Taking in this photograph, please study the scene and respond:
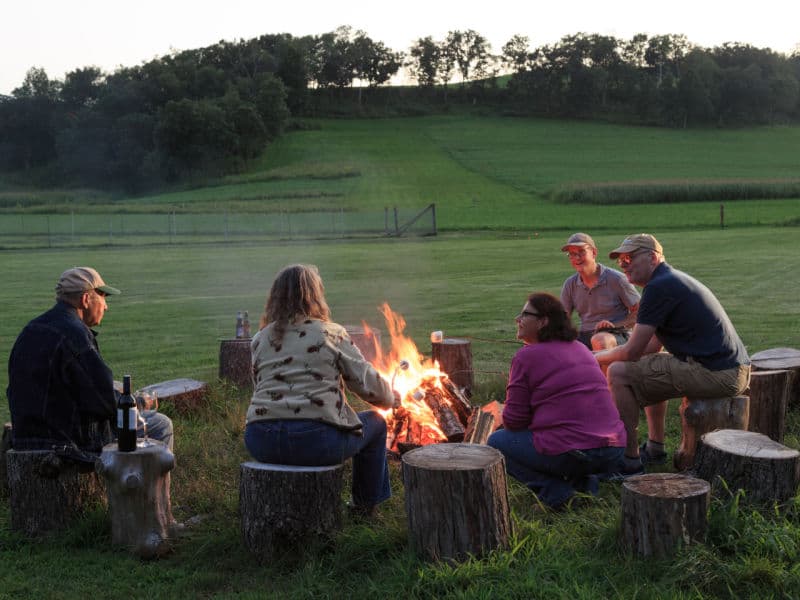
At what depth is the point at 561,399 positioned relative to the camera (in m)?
5.86

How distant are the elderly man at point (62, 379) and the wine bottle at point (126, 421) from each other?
54 cm

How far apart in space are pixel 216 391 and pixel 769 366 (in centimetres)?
531

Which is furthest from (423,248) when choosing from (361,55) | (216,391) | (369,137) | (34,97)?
(361,55)

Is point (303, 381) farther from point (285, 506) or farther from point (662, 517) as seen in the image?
point (662, 517)

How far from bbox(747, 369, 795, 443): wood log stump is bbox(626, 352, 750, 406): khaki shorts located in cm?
48

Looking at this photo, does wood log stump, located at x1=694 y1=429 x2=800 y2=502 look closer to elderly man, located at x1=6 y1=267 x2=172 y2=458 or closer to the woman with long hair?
the woman with long hair

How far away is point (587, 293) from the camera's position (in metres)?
9.01

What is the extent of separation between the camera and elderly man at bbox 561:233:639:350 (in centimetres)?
871

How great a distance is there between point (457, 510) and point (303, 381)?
121 centimetres

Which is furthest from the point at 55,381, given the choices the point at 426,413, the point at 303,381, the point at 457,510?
the point at 426,413

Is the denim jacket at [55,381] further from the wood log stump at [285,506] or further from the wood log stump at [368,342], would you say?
the wood log stump at [368,342]

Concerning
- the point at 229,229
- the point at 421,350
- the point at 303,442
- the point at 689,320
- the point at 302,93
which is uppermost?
the point at 302,93

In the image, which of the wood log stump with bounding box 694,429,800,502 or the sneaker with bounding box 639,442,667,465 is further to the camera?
the sneaker with bounding box 639,442,667,465

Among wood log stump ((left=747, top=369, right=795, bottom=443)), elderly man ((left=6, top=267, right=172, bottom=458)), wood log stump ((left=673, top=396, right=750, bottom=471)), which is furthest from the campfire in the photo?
elderly man ((left=6, top=267, right=172, bottom=458))
